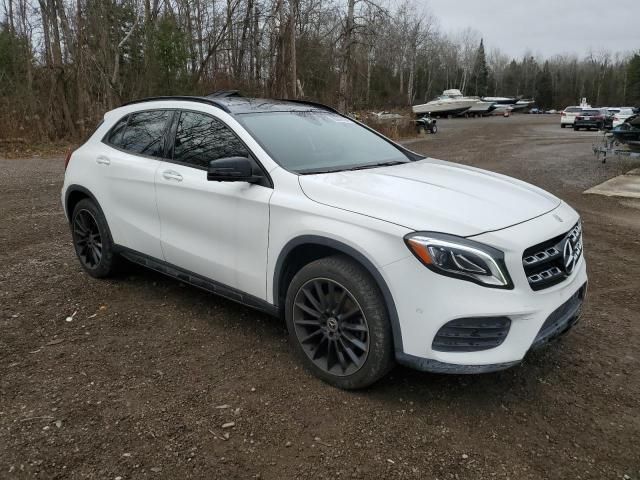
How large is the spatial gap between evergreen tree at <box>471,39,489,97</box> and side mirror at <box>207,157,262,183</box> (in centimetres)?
10507

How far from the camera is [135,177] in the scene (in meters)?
4.29

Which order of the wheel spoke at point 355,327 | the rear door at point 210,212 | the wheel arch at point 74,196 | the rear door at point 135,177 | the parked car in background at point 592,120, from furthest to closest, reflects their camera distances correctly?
the parked car in background at point 592,120, the wheel arch at point 74,196, the rear door at point 135,177, the rear door at point 210,212, the wheel spoke at point 355,327

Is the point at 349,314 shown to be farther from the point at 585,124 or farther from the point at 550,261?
the point at 585,124

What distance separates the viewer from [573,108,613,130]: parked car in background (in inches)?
1352

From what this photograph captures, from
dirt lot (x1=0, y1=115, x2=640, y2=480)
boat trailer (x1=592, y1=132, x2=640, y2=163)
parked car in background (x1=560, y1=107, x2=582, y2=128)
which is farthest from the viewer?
parked car in background (x1=560, y1=107, x2=582, y2=128)

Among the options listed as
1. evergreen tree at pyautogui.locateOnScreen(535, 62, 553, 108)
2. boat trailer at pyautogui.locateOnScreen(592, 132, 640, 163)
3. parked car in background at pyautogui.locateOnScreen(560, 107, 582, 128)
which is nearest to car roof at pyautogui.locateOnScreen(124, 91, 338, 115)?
boat trailer at pyautogui.locateOnScreen(592, 132, 640, 163)

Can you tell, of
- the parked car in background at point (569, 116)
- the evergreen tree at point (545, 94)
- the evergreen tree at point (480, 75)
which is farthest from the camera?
the evergreen tree at point (480, 75)

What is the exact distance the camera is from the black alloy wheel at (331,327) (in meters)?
2.97

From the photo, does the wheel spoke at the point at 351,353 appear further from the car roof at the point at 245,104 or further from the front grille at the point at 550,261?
the car roof at the point at 245,104

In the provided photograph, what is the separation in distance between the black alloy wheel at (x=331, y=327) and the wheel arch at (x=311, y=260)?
0.17m

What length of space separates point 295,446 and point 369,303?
818 millimetres

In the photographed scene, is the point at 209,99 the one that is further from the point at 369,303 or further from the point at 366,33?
the point at 366,33

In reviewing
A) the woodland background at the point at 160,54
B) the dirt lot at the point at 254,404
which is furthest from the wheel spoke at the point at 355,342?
the woodland background at the point at 160,54

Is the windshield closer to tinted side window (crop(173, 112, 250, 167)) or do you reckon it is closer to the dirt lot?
tinted side window (crop(173, 112, 250, 167))
